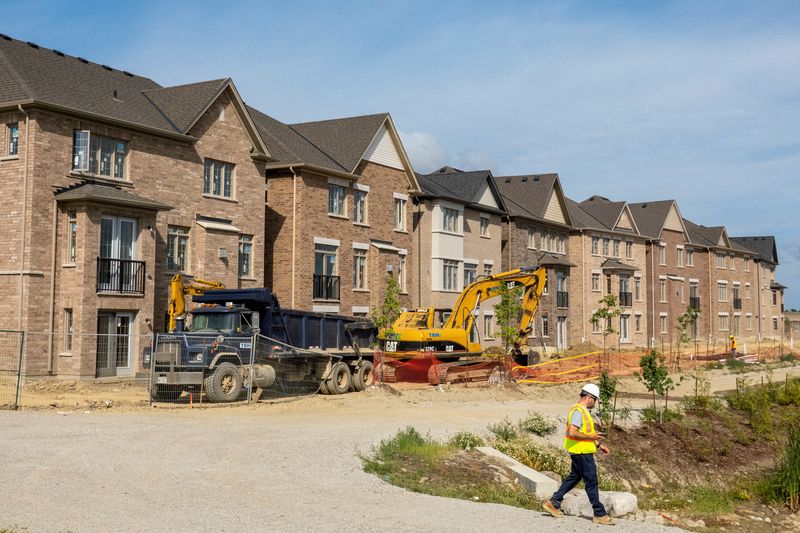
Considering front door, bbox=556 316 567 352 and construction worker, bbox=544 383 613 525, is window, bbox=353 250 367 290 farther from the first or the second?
construction worker, bbox=544 383 613 525

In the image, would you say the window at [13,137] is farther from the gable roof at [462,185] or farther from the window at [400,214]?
the gable roof at [462,185]

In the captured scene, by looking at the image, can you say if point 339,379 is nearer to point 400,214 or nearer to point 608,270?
point 400,214

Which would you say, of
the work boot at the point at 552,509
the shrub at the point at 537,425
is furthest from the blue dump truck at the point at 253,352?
the work boot at the point at 552,509

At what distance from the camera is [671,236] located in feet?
228

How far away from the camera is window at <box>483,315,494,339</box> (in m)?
48.1

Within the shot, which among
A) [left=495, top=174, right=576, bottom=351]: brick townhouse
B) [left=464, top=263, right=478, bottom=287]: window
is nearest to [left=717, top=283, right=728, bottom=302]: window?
[left=495, top=174, right=576, bottom=351]: brick townhouse

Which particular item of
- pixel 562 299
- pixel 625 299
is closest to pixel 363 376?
pixel 562 299

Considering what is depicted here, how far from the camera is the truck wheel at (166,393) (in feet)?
76.5

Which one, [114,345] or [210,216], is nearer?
[114,345]

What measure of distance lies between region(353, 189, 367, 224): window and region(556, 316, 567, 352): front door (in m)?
20.3

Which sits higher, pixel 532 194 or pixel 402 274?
pixel 532 194

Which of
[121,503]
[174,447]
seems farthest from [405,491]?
[174,447]

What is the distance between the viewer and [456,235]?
1786 inches

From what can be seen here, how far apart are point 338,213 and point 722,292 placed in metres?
51.1
